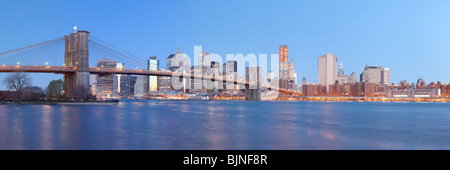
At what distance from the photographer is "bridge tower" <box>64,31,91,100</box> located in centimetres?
5825

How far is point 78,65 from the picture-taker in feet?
194

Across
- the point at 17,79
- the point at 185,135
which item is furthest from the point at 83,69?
the point at 185,135

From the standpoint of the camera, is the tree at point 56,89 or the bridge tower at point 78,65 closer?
the bridge tower at point 78,65

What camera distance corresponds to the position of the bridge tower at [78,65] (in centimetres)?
5825

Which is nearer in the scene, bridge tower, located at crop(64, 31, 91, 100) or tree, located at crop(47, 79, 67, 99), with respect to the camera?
bridge tower, located at crop(64, 31, 91, 100)

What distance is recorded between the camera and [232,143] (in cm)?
1589

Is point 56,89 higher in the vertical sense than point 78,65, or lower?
lower
